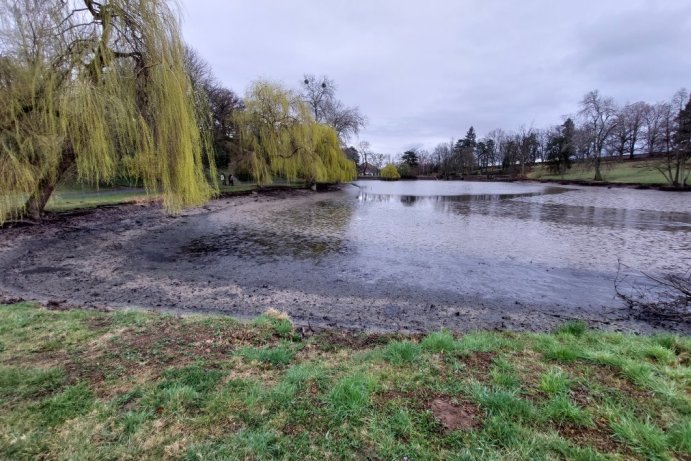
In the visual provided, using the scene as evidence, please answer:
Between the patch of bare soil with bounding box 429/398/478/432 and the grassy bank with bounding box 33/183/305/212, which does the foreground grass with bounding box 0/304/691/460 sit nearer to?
the patch of bare soil with bounding box 429/398/478/432

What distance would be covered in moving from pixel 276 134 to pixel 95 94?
2030 centimetres

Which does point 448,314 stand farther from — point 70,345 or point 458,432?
point 70,345

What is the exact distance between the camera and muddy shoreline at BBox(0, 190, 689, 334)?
5.15m

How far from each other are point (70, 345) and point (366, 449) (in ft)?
10.6

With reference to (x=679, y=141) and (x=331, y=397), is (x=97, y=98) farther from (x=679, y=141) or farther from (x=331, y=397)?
(x=679, y=141)

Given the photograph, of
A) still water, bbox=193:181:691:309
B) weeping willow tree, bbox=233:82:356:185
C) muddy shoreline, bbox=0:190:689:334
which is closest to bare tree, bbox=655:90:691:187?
still water, bbox=193:181:691:309

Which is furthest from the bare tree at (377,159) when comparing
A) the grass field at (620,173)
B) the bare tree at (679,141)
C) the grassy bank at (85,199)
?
the grassy bank at (85,199)

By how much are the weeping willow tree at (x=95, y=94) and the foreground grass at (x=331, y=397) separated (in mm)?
5838

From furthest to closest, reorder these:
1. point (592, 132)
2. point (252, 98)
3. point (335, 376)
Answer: point (592, 132) < point (252, 98) < point (335, 376)

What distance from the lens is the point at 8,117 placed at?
7305mm

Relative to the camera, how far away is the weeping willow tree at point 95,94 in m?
7.38

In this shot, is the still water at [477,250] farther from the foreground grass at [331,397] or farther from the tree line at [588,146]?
the tree line at [588,146]

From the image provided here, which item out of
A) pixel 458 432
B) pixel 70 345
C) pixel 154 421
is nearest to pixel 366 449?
pixel 458 432

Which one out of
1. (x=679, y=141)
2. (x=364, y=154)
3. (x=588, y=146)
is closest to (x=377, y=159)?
(x=364, y=154)
